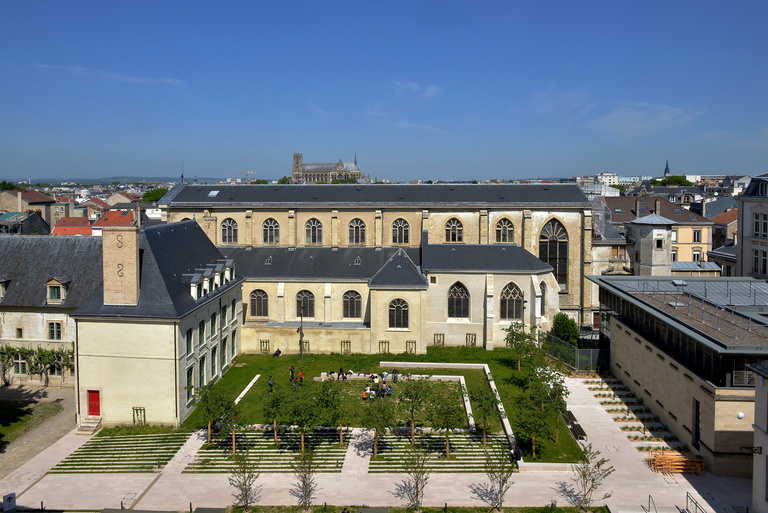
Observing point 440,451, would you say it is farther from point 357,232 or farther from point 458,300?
point 357,232

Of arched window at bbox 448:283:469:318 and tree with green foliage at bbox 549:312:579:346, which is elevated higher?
arched window at bbox 448:283:469:318

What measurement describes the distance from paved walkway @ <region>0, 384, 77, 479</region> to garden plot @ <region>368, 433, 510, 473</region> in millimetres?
17512

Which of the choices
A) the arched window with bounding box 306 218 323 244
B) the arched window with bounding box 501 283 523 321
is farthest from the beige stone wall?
the arched window with bounding box 306 218 323 244

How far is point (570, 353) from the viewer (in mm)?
42000

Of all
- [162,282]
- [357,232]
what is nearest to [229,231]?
[357,232]

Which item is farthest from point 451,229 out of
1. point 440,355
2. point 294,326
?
point 294,326

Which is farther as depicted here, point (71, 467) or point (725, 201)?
point (725, 201)

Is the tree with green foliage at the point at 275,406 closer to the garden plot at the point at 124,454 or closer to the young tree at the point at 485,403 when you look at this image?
the garden plot at the point at 124,454

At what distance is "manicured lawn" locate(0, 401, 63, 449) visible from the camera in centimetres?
3145

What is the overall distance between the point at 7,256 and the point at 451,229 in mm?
35941

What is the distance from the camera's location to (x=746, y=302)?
35094 millimetres

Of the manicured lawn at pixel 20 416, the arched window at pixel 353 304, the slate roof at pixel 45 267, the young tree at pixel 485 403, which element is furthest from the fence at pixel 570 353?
the manicured lawn at pixel 20 416

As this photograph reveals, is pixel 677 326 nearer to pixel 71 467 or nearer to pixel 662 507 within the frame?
pixel 662 507

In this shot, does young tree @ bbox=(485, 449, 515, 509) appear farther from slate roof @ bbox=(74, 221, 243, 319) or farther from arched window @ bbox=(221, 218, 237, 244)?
arched window @ bbox=(221, 218, 237, 244)
